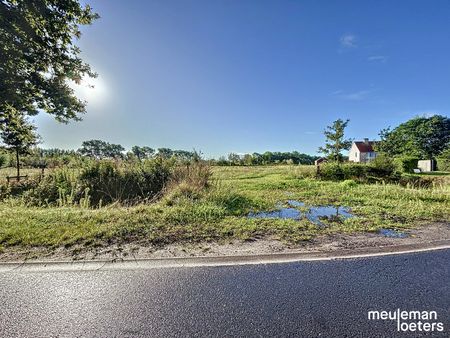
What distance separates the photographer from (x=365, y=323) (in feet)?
6.37

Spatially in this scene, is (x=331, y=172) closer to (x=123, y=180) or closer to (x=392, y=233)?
(x=392, y=233)

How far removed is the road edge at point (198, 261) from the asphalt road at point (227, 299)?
112mm

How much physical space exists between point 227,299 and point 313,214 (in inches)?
166

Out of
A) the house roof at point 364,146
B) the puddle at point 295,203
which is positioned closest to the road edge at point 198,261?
the puddle at point 295,203

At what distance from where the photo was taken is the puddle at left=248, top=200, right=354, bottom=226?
5.42m

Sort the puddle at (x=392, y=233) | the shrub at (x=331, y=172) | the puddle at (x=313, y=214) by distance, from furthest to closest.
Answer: the shrub at (x=331, y=172)
the puddle at (x=313, y=214)
the puddle at (x=392, y=233)

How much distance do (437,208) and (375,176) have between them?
445 inches

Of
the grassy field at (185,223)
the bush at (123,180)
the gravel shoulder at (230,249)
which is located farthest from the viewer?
the bush at (123,180)

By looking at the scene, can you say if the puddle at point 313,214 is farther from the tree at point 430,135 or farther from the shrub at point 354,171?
the tree at point 430,135

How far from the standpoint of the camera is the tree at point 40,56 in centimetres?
645

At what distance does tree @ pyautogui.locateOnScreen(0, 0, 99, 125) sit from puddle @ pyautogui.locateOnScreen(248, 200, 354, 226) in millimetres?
8587

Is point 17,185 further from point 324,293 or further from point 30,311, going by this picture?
point 324,293

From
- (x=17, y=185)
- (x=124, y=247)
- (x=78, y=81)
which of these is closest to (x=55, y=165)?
(x=17, y=185)

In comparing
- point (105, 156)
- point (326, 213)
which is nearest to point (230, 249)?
point (326, 213)
